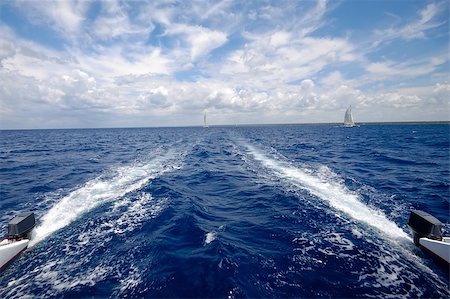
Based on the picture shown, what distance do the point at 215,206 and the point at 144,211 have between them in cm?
427

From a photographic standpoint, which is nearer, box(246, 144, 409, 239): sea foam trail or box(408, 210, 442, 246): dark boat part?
box(408, 210, 442, 246): dark boat part

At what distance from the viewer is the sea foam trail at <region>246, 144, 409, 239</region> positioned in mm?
10363

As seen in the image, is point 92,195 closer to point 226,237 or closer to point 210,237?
point 210,237

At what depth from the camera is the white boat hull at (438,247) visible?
738cm

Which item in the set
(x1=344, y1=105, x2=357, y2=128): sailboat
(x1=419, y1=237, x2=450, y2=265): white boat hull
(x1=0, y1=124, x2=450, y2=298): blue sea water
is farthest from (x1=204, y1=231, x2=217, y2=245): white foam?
(x1=344, y1=105, x2=357, y2=128): sailboat

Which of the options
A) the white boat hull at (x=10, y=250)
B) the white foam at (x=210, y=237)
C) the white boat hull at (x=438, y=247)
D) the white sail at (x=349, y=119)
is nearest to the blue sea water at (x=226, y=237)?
the white foam at (x=210, y=237)

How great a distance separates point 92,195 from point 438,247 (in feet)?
60.8

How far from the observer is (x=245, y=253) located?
8438mm

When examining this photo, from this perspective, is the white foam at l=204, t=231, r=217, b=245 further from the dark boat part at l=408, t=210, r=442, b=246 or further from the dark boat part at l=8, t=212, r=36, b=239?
the dark boat part at l=408, t=210, r=442, b=246

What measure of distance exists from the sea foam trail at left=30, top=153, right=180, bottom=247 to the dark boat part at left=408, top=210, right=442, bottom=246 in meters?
15.8

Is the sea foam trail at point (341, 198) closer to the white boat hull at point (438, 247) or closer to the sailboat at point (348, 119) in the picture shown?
the white boat hull at point (438, 247)

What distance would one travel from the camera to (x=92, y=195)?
15.2 meters

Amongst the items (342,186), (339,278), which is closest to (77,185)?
(339,278)

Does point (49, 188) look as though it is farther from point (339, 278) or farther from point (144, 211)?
point (339, 278)
